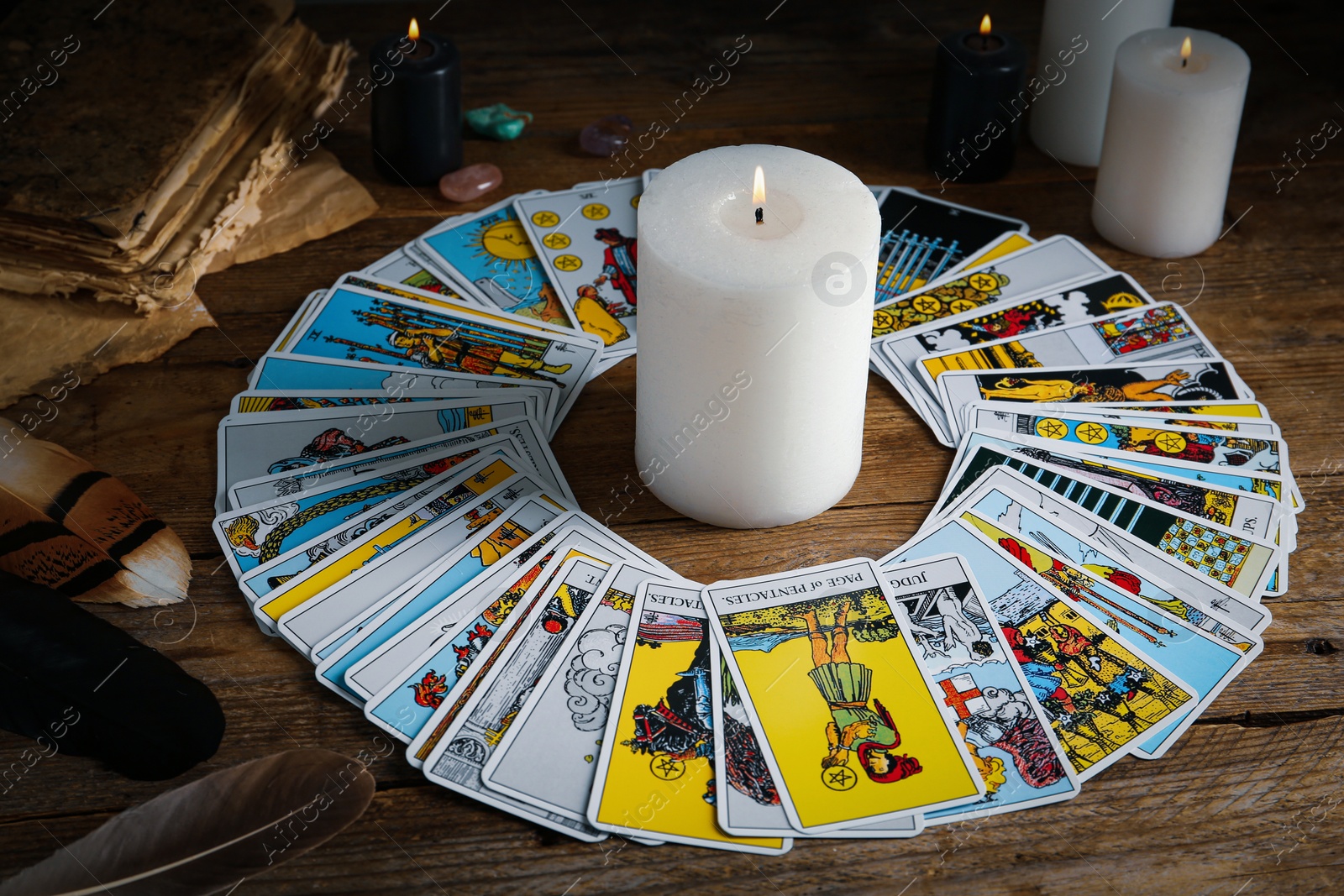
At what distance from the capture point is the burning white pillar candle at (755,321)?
1.02m

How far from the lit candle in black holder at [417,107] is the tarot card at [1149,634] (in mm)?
821

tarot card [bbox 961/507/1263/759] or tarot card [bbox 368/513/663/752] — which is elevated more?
tarot card [bbox 368/513/663/752]

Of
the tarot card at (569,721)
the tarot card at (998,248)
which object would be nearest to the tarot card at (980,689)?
the tarot card at (569,721)

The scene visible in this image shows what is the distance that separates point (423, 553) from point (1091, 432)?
26.0 inches

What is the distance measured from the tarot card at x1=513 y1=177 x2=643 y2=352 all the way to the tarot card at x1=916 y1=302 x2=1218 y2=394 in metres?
0.34

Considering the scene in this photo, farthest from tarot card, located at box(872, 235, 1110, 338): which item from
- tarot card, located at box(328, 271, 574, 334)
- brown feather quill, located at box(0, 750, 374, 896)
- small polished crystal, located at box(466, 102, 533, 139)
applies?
brown feather quill, located at box(0, 750, 374, 896)

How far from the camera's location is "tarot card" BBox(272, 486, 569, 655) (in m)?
1.10

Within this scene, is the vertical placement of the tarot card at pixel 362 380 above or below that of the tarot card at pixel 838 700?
above

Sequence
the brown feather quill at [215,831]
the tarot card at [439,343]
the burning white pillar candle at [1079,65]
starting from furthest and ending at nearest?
the burning white pillar candle at [1079,65]
the tarot card at [439,343]
the brown feather quill at [215,831]

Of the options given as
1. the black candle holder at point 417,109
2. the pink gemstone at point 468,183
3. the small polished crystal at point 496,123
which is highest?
the black candle holder at point 417,109

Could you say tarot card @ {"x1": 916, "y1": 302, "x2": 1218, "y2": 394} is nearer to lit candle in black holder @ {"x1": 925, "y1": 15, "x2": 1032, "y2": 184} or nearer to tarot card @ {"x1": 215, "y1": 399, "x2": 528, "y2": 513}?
lit candle in black holder @ {"x1": 925, "y1": 15, "x2": 1032, "y2": 184}

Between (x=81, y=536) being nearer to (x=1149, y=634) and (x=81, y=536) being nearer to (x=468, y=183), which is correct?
(x=468, y=183)

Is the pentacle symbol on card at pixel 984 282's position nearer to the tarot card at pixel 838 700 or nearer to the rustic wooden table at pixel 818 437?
the rustic wooden table at pixel 818 437

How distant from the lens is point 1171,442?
4.17 feet
